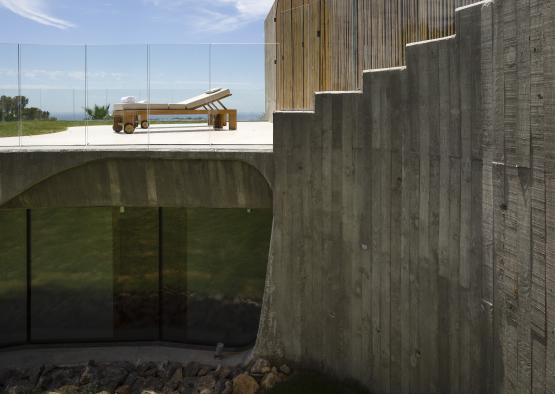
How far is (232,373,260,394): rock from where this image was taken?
8609 millimetres

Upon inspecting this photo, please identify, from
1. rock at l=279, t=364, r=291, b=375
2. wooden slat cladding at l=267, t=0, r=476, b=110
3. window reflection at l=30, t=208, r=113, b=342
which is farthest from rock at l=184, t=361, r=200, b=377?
wooden slat cladding at l=267, t=0, r=476, b=110

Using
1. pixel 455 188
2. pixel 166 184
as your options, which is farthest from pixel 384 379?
pixel 166 184

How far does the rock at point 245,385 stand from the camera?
28.2 feet

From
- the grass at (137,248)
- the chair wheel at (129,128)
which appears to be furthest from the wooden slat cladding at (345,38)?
the grass at (137,248)

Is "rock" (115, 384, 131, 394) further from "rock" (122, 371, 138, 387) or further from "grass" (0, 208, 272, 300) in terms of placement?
"grass" (0, 208, 272, 300)

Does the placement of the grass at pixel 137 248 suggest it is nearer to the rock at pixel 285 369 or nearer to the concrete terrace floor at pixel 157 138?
the concrete terrace floor at pixel 157 138

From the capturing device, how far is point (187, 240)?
11.6 metres

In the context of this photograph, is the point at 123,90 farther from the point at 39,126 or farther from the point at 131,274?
the point at 131,274

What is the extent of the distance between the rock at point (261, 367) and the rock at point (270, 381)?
14 centimetres

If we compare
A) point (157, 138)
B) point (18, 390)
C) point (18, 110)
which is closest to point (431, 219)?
point (157, 138)

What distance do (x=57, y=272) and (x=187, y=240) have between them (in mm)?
2833

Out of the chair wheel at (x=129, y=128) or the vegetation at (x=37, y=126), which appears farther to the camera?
the chair wheel at (x=129, y=128)

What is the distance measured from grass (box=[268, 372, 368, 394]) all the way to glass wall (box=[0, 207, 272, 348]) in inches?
115

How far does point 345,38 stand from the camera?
862 cm
